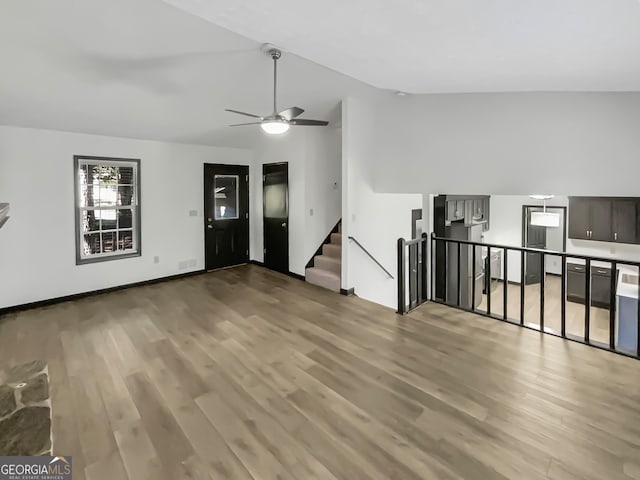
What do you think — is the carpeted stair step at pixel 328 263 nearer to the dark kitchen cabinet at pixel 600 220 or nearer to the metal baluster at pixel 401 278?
A: the metal baluster at pixel 401 278

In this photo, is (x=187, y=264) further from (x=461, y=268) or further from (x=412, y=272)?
(x=461, y=268)

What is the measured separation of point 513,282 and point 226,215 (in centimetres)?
776

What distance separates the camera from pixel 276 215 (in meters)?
6.59

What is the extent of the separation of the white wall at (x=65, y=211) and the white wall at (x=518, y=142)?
3934 millimetres

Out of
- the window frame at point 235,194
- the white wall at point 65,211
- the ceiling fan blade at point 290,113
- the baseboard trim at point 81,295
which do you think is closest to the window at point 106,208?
the white wall at point 65,211

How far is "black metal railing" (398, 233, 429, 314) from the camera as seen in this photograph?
4043 millimetres

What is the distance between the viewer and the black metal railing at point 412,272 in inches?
159

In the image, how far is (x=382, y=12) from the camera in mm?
2109

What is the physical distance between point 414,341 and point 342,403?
1.28 metres

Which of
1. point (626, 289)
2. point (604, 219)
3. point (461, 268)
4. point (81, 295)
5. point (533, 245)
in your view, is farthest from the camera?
point (533, 245)

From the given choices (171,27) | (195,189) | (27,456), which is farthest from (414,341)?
(195,189)

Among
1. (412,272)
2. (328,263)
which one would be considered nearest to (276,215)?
(328,263)

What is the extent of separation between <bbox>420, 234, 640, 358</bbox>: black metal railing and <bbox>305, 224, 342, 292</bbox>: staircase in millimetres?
1180

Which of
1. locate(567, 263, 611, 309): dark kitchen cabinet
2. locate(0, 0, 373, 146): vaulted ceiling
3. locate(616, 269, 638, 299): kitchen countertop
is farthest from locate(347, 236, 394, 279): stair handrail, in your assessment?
locate(567, 263, 611, 309): dark kitchen cabinet
